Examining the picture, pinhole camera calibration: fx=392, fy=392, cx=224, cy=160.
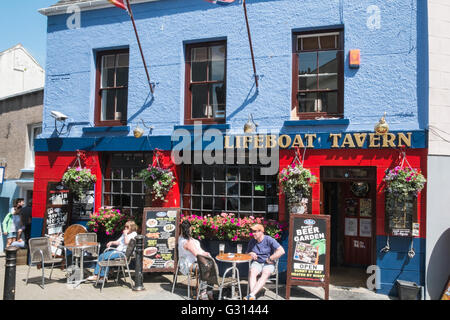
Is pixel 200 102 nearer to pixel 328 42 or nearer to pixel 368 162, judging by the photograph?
pixel 328 42

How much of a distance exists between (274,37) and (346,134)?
2725 mm

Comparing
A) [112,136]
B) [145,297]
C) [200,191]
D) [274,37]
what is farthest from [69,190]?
[274,37]

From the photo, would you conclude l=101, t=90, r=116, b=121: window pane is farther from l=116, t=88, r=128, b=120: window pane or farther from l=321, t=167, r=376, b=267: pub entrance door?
l=321, t=167, r=376, b=267: pub entrance door

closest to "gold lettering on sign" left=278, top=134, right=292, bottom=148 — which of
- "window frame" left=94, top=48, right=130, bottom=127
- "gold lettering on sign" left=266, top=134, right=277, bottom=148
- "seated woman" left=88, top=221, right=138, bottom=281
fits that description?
"gold lettering on sign" left=266, top=134, right=277, bottom=148

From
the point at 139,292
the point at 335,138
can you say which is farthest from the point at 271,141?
the point at 139,292

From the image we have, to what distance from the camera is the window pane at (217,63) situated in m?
9.40

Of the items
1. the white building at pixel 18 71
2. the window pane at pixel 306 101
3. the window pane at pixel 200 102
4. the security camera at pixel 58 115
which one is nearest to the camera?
the window pane at pixel 306 101

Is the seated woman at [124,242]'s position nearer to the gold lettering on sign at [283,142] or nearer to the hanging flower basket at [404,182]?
the gold lettering on sign at [283,142]

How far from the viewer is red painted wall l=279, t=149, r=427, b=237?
25.2 ft

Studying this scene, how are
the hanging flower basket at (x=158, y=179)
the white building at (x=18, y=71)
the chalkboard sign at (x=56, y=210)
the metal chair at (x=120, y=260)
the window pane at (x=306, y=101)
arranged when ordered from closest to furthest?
the metal chair at (x=120, y=260) < the window pane at (x=306, y=101) < the hanging flower basket at (x=158, y=179) < the chalkboard sign at (x=56, y=210) < the white building at (x=18, y=71)

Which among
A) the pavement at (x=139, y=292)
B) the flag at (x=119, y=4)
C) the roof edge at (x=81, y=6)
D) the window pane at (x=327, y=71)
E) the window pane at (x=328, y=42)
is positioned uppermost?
the roof edge at (x=81, y=6)

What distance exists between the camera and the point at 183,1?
9.57 metres

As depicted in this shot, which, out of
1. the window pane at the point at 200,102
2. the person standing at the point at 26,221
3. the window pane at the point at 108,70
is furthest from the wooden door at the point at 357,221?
the person standing at the point at 26,221

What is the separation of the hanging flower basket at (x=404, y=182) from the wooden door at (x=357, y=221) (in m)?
2.58
